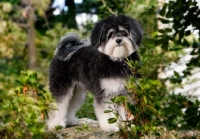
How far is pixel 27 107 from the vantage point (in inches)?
139

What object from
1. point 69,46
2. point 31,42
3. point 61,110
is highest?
point 31,42

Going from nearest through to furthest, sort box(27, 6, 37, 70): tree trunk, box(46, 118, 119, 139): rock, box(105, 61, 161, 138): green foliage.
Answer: box(105, 61, 161, 138): green foliage
box(46, 118, 119, 139): rock
box(27, 6, 37, 70): tree trunk

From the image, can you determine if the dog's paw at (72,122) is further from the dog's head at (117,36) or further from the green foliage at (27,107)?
the green foliage at (27,107)

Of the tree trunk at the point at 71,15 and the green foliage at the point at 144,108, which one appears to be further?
the tree trunk at the point at 71,15

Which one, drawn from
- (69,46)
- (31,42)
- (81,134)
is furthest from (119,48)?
(31,42)

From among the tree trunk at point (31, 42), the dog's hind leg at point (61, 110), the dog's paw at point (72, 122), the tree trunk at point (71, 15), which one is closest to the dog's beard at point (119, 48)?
the dog's hind leg at point (61, 110)

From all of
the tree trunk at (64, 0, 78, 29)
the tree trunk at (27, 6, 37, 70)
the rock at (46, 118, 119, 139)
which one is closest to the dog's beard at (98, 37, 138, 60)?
the rock at (46, 118, 119, 139)

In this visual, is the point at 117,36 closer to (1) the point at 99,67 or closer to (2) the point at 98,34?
(2) the point at 98,34

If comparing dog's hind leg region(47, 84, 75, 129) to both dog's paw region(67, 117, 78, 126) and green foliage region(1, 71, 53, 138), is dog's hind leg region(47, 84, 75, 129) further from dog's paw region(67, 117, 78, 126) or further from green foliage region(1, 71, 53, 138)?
green foliage region(1, 71, 53, 138)

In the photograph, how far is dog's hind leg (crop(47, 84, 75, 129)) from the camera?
5.38 metres

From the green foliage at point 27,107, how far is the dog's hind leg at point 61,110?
152cm

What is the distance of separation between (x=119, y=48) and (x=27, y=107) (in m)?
1.39

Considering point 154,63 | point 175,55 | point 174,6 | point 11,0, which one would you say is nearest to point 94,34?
point 174,6

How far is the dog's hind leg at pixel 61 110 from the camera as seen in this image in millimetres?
5375
